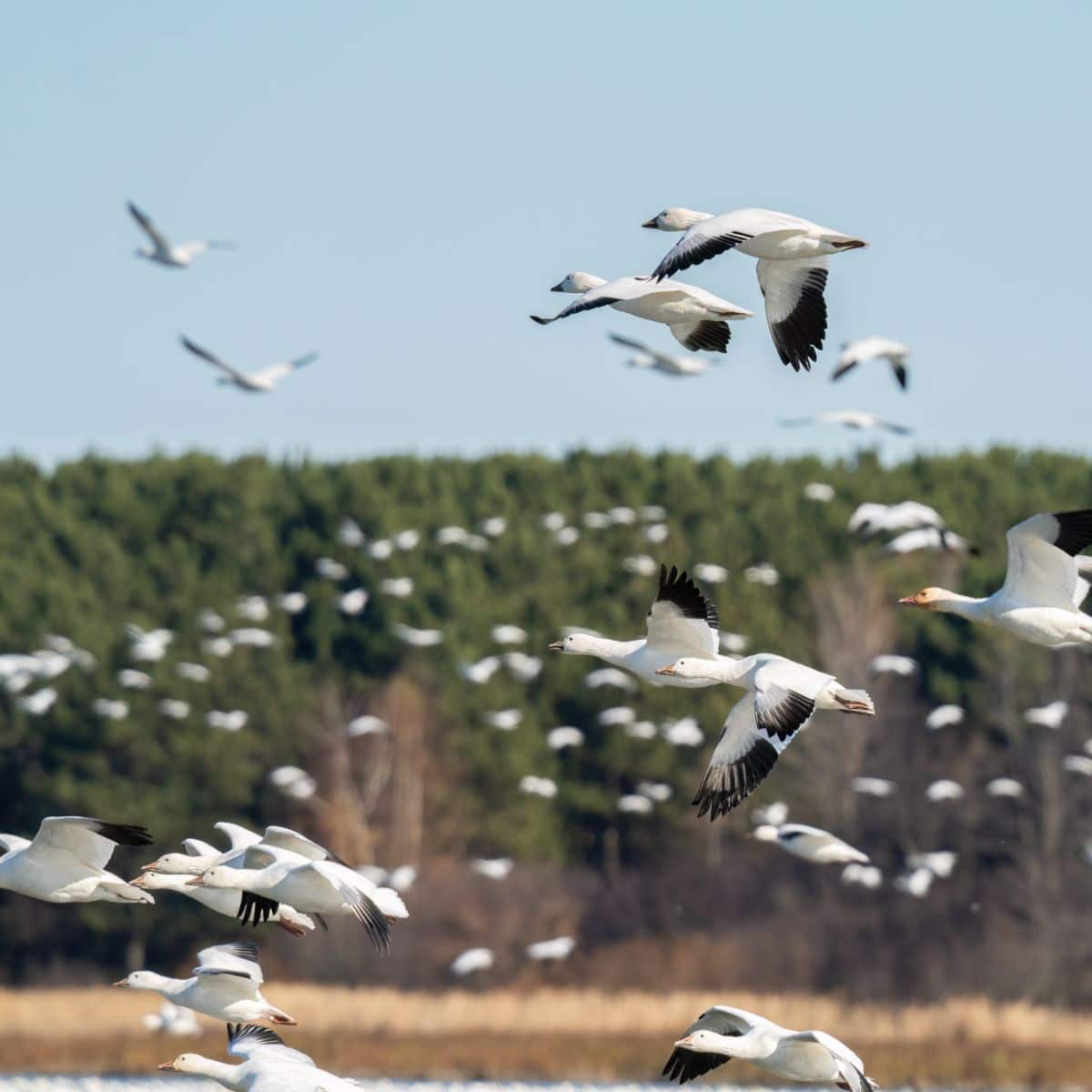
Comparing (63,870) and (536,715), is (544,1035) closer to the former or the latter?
(536,715)

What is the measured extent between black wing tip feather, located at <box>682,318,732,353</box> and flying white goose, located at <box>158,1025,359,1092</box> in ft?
15.0

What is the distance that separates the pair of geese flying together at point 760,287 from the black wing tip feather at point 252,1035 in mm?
4375

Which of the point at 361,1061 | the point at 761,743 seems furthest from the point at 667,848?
the point at 761,743

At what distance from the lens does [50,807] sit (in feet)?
137

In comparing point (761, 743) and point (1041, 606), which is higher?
point (1041, 606)

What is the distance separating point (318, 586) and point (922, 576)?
11223mm

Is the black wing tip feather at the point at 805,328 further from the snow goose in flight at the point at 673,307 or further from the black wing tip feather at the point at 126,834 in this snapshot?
the black wing tip feather at the point at 126,834

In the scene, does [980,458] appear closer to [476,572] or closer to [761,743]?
[476,572]

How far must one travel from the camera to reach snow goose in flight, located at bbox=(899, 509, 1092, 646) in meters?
14.2

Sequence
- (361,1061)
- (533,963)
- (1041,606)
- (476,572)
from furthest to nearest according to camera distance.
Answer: (476,572)
(533,963)
(361,1061)
(1041,606)

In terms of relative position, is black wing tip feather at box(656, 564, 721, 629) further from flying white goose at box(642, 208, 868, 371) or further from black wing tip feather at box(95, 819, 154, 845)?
black wing tip feather at box(95, 819, 154, 845)

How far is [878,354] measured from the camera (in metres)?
23.0

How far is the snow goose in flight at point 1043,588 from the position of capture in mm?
14172

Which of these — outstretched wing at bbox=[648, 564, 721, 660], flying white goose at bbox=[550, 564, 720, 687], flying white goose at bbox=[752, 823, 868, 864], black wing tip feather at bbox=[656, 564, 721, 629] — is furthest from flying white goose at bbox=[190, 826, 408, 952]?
flying white goose at bbox=[752, 823, 868, 864]
